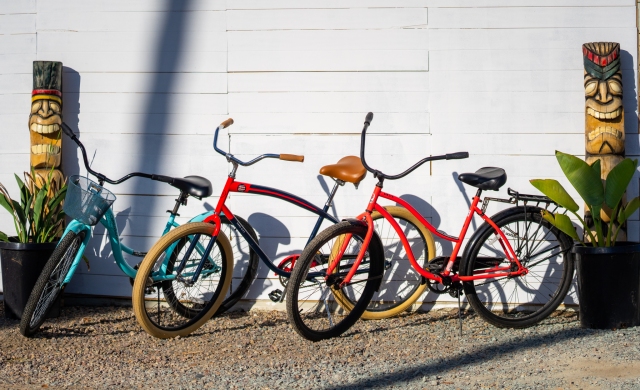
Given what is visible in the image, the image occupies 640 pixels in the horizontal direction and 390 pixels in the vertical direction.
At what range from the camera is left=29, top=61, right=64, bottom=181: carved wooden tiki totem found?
483 centimetres

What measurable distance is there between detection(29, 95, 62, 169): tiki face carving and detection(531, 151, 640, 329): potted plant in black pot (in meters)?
3.05

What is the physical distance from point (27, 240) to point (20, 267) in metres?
0.20

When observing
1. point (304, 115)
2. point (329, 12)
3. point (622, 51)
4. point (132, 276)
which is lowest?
point (132, 276)

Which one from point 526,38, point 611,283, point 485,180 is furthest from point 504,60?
point 611,283

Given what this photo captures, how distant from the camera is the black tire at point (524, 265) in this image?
438cm

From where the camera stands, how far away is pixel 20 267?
464 cm

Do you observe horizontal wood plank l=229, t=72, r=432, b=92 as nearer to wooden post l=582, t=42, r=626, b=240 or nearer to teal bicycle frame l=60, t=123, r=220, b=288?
teal bicycle frame l=60, t=123, r=220, b=288

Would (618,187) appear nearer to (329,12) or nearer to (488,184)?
(488,184)

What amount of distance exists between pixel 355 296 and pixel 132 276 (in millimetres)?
1435

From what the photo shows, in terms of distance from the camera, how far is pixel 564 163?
4.14 m

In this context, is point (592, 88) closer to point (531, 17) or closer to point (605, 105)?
point (605, 105)

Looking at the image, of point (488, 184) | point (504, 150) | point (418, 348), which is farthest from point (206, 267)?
point (504, 150)

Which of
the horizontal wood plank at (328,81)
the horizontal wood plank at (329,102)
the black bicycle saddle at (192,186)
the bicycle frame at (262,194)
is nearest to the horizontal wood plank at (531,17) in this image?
the horizontal wood plank at (328,81)

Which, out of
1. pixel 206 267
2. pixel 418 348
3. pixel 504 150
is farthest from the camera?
pixel 504 150
